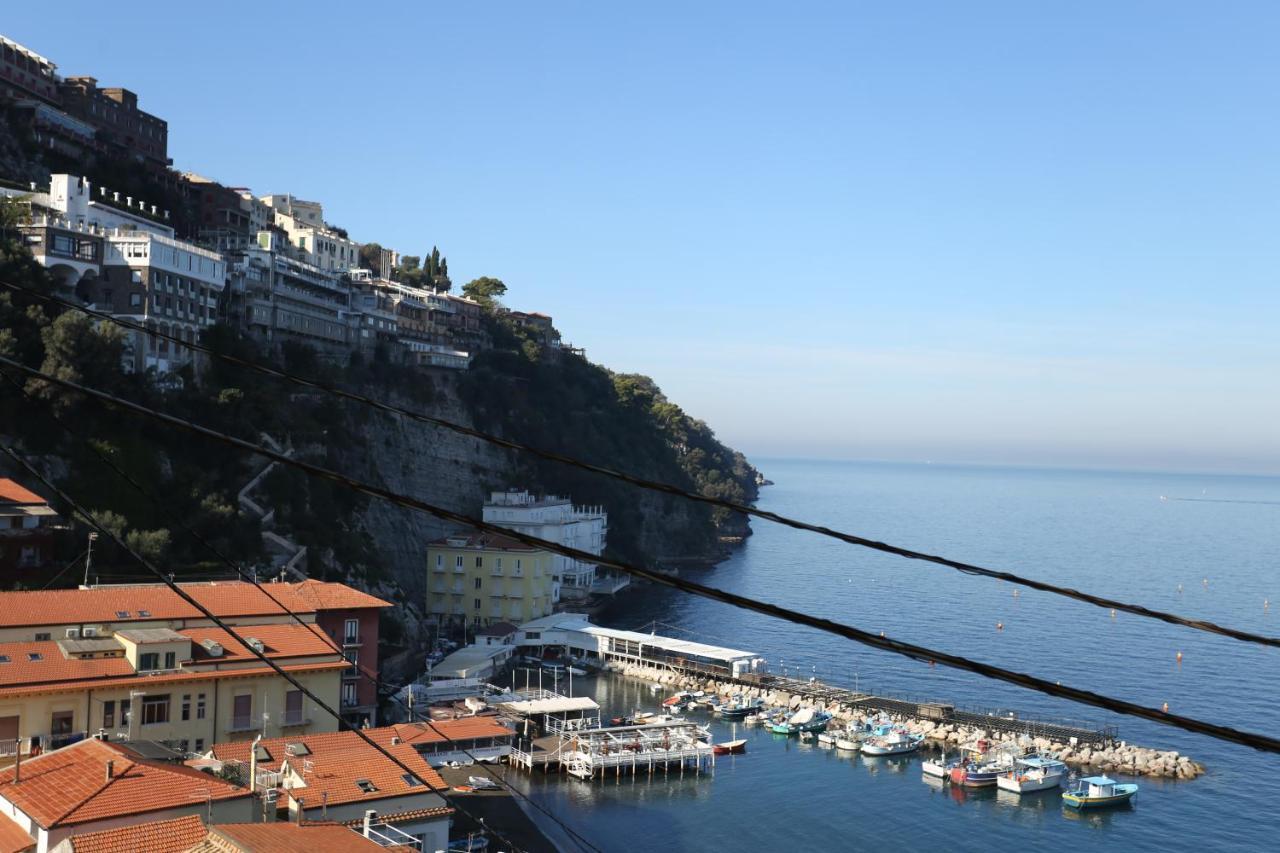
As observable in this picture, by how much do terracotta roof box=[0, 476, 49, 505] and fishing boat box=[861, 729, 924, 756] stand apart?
26512mm

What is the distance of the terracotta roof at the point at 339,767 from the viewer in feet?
69.9

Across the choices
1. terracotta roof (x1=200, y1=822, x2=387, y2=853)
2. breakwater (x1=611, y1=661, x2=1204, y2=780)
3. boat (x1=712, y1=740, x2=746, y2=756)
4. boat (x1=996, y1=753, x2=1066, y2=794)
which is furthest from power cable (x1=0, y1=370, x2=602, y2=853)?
breakwater (x1=611, y1=661, x2=1204, y2=780)

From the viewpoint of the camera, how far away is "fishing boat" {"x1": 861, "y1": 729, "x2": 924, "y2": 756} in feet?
126

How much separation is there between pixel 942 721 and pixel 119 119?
51824 millimetres

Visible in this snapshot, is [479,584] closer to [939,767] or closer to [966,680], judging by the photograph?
[966,680]

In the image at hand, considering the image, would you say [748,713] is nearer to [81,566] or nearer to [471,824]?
[471,824]

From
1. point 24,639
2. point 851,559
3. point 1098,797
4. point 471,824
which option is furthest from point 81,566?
point 851,559

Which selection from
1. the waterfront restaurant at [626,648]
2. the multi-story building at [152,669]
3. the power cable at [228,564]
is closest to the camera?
the power cable at [228,564]

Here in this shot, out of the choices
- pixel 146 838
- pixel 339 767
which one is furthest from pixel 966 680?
pixel 146 838

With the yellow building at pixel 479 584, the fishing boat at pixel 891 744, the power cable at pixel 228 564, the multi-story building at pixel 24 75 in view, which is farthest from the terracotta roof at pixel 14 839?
the multi-story building at pixel 24 75

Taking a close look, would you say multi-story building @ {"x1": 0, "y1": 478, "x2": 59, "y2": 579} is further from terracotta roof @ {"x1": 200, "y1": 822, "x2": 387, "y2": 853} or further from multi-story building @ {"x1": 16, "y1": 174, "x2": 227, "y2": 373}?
terracotta roof @ {"x1": 200, "y1": 822, "x2": 387, "y2": 853}

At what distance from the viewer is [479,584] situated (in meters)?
54.8

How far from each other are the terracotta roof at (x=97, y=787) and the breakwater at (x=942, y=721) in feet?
94.5

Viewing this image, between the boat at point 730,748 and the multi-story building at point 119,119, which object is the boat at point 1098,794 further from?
the multi-story building at point 119,119
